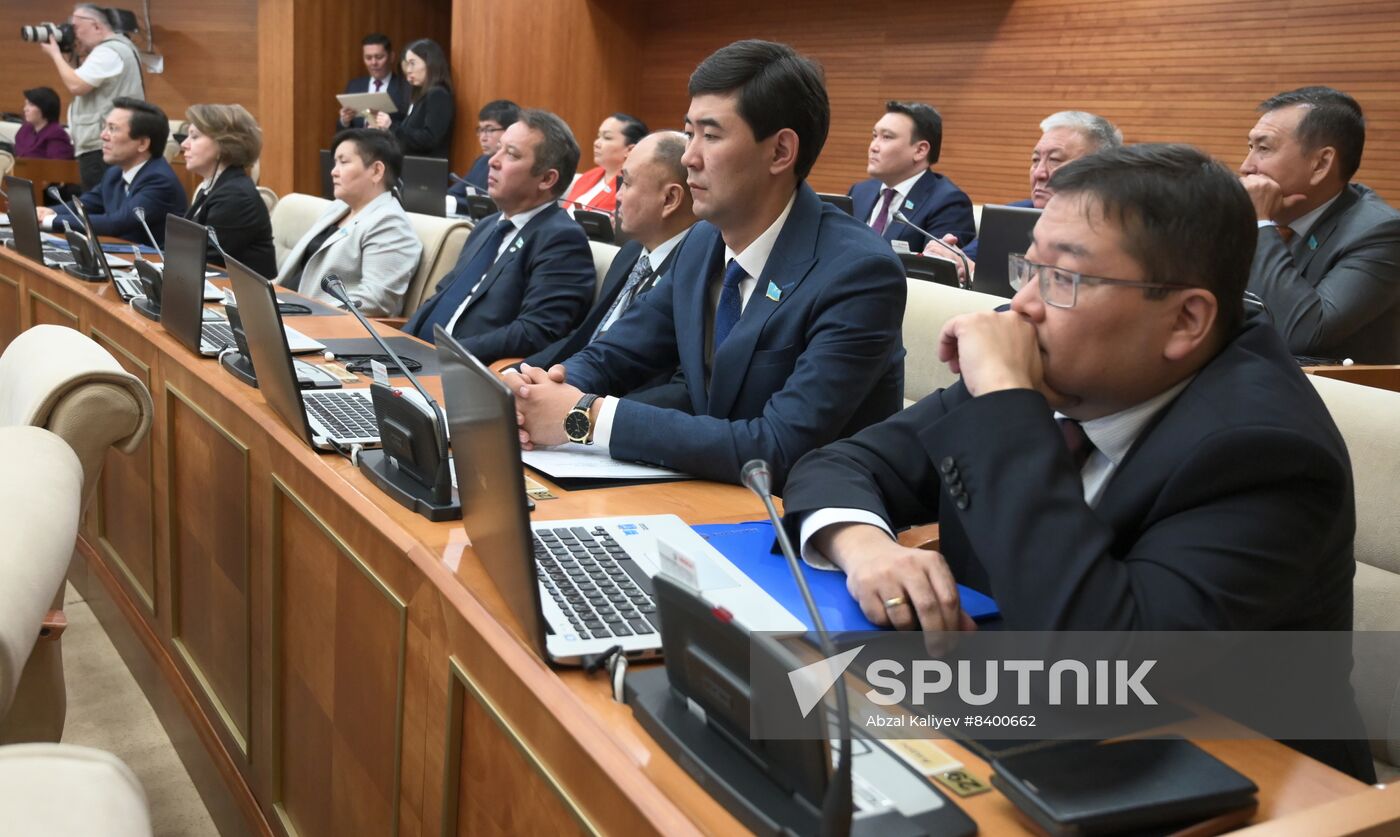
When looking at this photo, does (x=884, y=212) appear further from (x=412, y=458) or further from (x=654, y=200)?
(x=412, y=458)

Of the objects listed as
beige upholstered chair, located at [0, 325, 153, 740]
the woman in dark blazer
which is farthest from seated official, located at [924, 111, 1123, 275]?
the woman in dark blazer

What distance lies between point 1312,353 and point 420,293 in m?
2.62

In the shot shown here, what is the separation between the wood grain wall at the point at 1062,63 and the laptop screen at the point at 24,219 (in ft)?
13.3

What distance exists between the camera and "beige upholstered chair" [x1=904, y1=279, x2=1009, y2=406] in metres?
2.61

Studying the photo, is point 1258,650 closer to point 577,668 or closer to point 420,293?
point 577,668

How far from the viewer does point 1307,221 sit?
3107mm

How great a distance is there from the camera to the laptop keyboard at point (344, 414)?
5.67 ft

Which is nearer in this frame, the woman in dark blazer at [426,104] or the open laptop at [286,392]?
the open laptop at [286,392]

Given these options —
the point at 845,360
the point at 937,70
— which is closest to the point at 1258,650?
the point at 845,360

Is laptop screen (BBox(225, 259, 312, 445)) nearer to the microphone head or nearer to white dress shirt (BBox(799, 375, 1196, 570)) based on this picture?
white dress shirt (BBox(799, 375, 1196, 570))

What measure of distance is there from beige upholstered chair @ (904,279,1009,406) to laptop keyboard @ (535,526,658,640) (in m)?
1.46

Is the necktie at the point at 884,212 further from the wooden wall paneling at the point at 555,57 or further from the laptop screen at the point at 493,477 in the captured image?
the laptop screen at the point at 493,477

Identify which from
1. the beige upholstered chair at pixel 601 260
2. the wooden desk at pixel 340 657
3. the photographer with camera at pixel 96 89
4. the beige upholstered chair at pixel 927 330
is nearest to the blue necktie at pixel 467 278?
the beige upholstered chair at pixel 601 260

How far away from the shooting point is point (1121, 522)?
1.12 m
